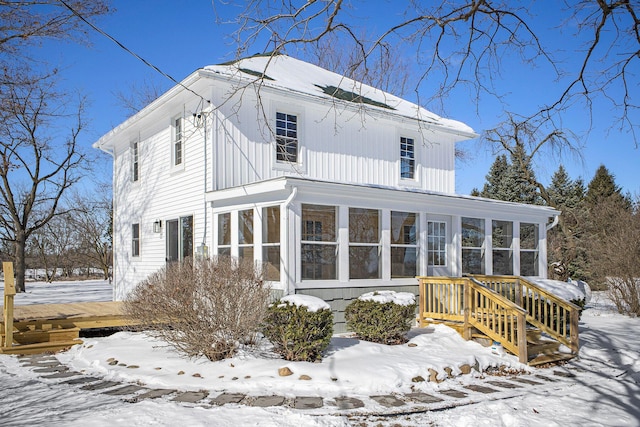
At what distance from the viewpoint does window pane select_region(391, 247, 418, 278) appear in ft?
33.5

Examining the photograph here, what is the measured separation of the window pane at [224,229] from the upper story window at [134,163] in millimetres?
4841

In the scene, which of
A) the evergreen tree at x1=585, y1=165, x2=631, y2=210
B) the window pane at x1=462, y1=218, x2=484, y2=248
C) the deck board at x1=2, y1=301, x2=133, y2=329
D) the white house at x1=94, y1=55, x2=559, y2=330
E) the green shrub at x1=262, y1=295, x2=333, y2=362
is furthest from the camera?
the evergreen tree at x1=585, y1=165, x2=631, y2=210

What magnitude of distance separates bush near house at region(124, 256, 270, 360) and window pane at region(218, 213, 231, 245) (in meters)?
3.09

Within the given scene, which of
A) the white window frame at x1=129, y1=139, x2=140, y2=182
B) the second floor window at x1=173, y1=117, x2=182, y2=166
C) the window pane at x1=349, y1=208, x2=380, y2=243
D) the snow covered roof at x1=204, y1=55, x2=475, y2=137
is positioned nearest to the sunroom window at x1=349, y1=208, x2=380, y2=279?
the window pane at x1=349, y1=208, x2=380, y2=243

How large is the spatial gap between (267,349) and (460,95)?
432cm

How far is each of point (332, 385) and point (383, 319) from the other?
2244 millimetres

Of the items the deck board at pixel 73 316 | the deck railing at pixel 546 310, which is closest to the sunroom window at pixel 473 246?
the deck railing at pixel 546 310

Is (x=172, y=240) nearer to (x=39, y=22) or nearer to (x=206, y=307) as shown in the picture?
(x=39, y=22)

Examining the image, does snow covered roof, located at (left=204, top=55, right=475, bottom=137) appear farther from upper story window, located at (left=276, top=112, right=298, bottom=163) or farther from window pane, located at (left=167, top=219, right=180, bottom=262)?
window pane, located at (left=167, top=219, right=180, bottom=262)

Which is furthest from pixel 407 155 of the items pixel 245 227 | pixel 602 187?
pixel 602 187

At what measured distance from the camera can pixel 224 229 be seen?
10.1 metres

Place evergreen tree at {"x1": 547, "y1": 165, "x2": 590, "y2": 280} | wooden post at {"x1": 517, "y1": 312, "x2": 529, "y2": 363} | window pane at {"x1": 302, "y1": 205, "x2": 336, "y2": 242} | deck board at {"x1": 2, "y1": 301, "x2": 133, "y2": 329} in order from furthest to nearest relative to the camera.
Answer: evergreen tree at {"x1": 547, "y1": 165, "x2": 590, "y2": 280} < window pane at {"x1": 302, "y1": 205, "x2": 336, "y2": 242} < deck board at {"x1": 2, "y1": 301, "x2": 133, "y2": 329} < wooden post at {"x1": 517, "y1": 312, "x2": 529, "y2": 363}

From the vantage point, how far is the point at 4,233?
25281mm

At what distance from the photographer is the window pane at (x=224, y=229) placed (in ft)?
32.8
